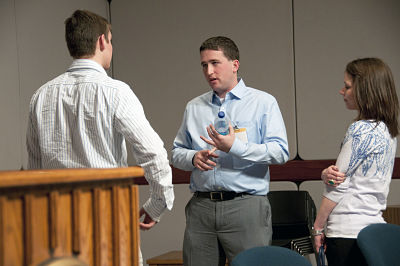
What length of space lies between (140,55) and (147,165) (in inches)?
142

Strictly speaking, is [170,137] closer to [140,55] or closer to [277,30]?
[140,55]

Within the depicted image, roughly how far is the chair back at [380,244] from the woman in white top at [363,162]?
101 mm

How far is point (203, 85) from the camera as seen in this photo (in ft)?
18.6

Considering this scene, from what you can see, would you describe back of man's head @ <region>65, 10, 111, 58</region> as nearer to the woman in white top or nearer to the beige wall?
the woman in white top

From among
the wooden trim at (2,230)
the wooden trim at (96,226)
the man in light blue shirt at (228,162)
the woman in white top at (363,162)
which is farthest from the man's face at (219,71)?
the wooden trim at (2,230)

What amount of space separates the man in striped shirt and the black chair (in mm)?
2325

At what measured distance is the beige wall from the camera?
17.7 ft

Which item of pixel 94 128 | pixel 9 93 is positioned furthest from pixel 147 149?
pixel 9 93

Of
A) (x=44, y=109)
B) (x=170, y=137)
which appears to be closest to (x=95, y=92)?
(x=44, y=109)

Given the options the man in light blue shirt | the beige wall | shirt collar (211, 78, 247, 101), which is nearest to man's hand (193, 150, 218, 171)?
the man in light blue shirt

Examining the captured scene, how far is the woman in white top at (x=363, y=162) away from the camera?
2.71 metres

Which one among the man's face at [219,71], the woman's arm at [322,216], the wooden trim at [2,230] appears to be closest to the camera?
the wooden trim at [2,230]

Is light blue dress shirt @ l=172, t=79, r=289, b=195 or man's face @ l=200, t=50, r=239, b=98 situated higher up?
man's face @ l=200, t=50, r=239, b=98

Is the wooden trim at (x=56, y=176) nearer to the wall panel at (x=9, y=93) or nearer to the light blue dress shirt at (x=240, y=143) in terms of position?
the light blue dress shirt at (x=240, y=143)
